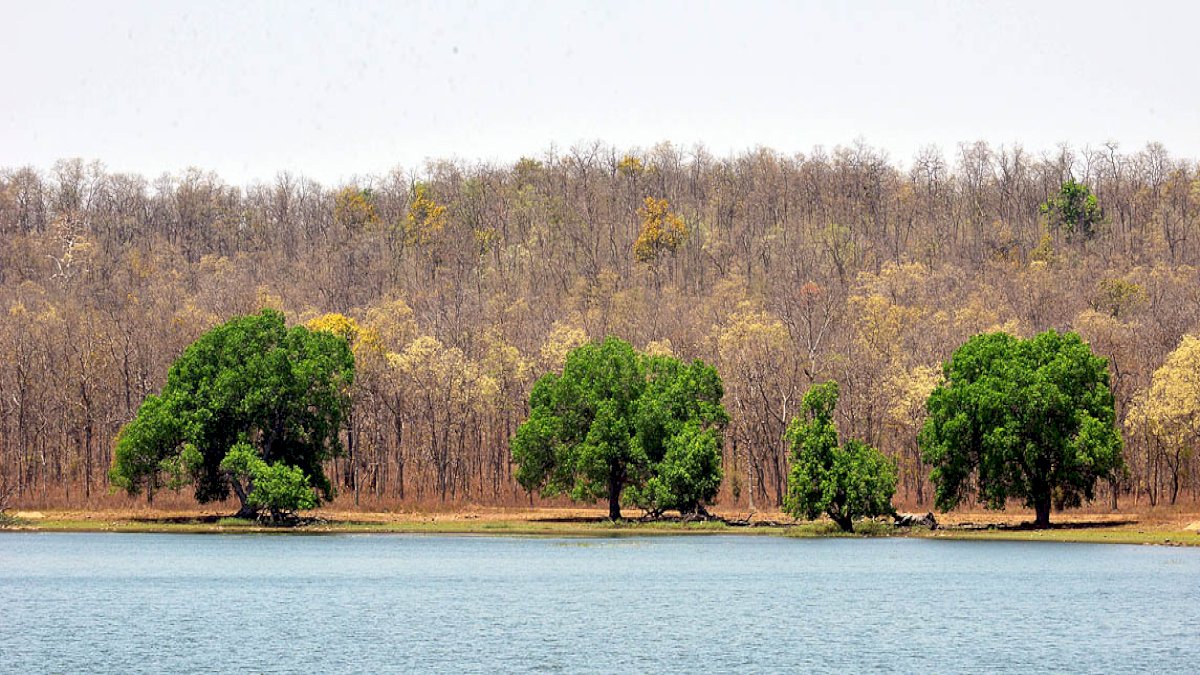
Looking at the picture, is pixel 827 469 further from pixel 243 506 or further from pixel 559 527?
pixel 243 506

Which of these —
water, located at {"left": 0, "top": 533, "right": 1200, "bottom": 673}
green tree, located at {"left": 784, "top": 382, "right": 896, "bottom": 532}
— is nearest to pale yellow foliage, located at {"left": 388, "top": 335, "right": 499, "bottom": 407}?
water, located at {"left": 0, "top": 533, "right": 1200, "bottom": 673}

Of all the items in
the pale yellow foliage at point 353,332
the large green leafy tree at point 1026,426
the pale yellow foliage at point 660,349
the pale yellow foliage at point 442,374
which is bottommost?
the large green leafy tree at point 1026,426

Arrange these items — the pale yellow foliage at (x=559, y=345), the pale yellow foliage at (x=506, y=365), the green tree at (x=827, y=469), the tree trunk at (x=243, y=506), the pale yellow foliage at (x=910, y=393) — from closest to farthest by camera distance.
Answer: the green tree at (x=827, y=469), the tree trunk at (x=243, y=506), the pale yellow foliage at (x=910, y=393), the pale yellow foliage at (x=506, y=365), the pale yellow foliage at (x=559, y=345)

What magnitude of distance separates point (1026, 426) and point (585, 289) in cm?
6691

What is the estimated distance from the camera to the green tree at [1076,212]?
524ft

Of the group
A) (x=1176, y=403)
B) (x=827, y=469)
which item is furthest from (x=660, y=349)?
(x=1176, y=403)

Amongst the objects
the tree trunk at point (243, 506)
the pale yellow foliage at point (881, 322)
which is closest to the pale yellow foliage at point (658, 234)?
the pale yellow foliage at point (881, 322)

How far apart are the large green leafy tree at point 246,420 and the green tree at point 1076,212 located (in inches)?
3430

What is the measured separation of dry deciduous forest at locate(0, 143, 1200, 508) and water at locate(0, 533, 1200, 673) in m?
28.4

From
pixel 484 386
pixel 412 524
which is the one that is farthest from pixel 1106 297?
pixel 412 524

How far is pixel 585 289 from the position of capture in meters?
154

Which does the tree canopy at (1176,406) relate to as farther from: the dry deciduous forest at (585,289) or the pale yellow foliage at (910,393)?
the pale yellow foliage at (910,393)

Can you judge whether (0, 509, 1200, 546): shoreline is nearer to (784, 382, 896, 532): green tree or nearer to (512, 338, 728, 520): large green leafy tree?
(512, 338, 728, 520): large green leafy tree

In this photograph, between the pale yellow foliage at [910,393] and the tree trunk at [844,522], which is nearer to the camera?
the tree trunk at [844,522]
